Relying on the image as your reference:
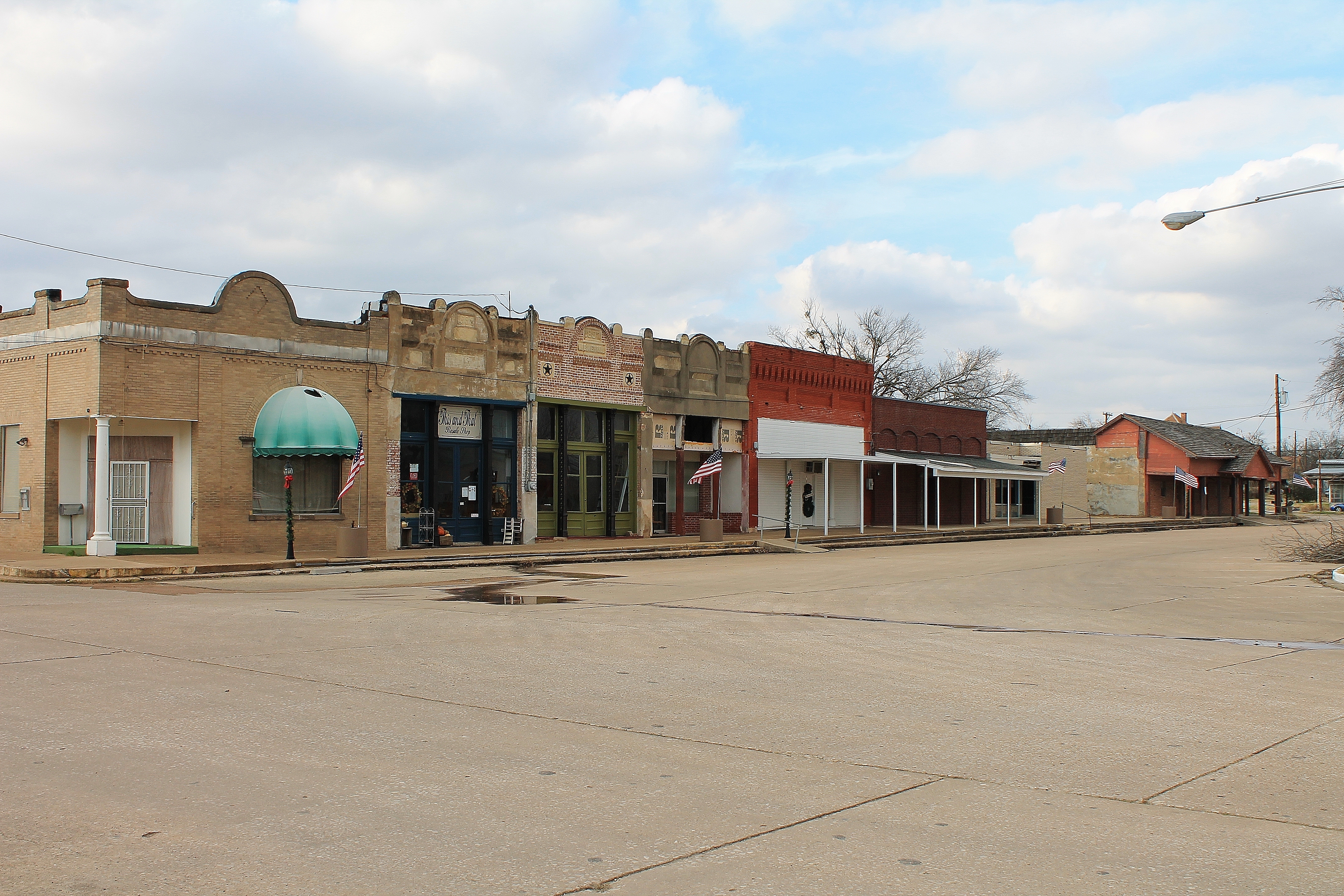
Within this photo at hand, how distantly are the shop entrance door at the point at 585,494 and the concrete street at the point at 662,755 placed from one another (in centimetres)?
1854

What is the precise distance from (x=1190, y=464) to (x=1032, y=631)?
56951 mm

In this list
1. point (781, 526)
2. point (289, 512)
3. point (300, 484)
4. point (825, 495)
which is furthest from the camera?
point (781, 526)

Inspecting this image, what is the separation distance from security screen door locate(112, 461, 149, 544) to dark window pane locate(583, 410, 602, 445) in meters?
12.7

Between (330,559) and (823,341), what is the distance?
43.8 metres

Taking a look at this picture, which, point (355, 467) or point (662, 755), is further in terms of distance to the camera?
point (355, 467)

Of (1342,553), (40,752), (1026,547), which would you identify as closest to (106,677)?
(40,752)

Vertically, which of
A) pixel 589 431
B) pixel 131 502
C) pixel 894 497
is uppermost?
pixel 589 431

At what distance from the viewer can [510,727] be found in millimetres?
7562

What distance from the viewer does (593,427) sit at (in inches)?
1339

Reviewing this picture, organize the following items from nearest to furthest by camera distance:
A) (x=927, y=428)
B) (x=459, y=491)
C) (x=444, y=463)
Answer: (x=444, y=463) → (x=459, y=491) → (x=927, y=428)

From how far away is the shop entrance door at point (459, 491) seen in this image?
97.3 ft

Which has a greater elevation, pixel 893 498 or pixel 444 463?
pixel 444 463

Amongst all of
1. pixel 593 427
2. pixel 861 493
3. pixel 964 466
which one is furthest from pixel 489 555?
pixel 964 466

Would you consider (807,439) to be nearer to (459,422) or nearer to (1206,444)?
(459,422)
